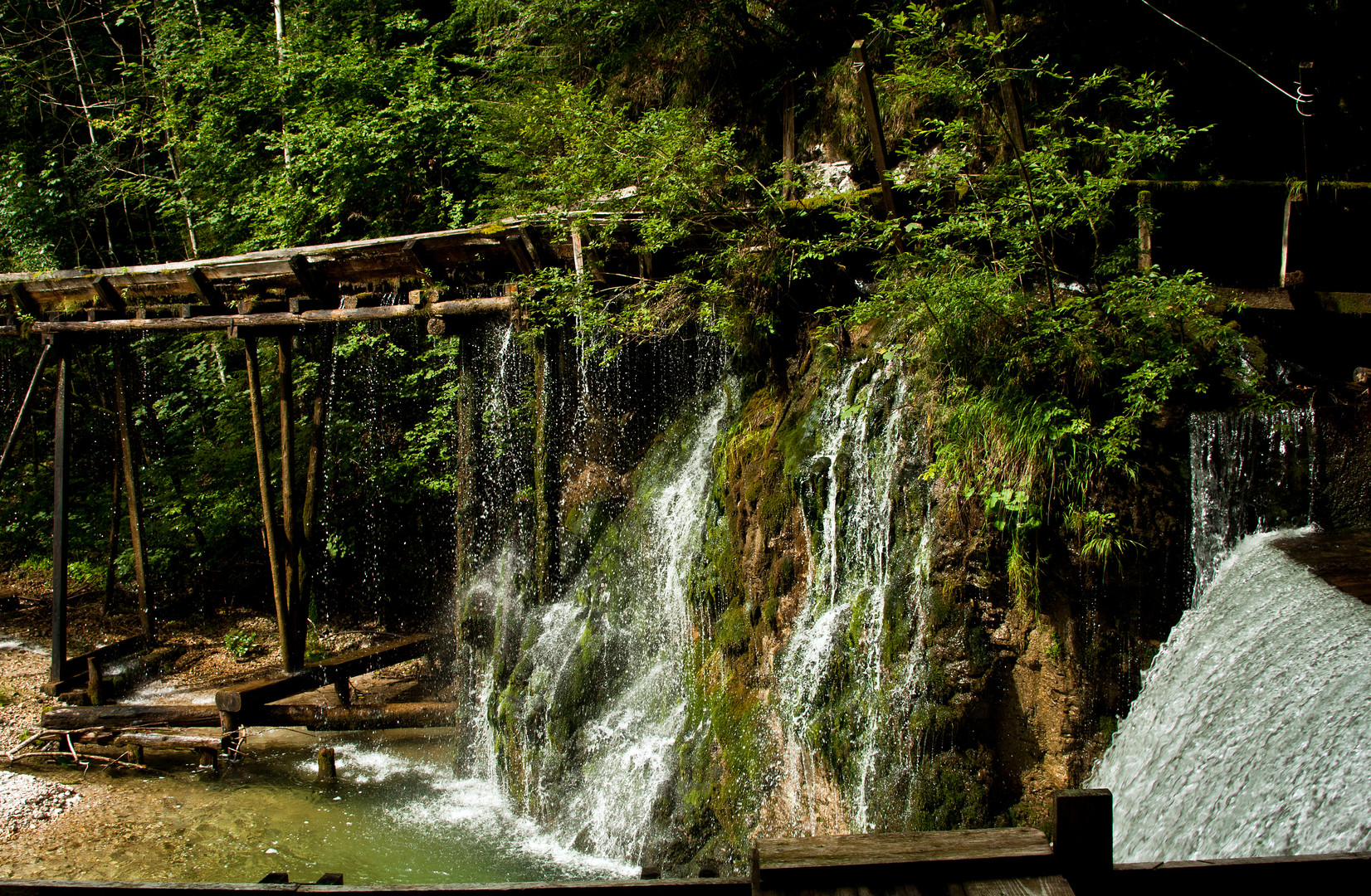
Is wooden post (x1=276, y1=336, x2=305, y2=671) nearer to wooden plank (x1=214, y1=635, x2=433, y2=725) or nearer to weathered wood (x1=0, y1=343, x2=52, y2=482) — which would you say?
wooden plank (x1=214, y1=635, x2=433, y2=725)

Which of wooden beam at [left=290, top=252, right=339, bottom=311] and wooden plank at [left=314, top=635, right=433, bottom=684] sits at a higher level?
wooden beam at [left=290, top=252, right=339, bottom=311]

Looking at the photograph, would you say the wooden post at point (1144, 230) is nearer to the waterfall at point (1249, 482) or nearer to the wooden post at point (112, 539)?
the waterfall at point (1249, 482)

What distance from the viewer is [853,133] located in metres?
8.89

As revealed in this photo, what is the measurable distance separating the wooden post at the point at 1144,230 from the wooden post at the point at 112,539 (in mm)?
12621

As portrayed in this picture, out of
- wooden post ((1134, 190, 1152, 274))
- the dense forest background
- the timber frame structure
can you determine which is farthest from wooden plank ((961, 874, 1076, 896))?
the timber frame structure

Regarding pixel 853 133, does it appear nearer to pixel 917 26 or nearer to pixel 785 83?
pixel 785 83

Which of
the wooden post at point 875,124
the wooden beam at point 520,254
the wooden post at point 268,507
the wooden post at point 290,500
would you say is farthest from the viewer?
the wooden post at point 290,500

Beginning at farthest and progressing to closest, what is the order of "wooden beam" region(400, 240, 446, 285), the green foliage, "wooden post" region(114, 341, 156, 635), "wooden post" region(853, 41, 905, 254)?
the green foliage
"wooden post" region(114, 341, 156, 635)
"wooden beam" region(400, 240, 446, 285)
"wooden post" region(853, 41, 905, 254)

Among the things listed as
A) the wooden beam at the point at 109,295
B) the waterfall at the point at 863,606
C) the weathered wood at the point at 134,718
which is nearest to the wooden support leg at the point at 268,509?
the weathered wood at the point at 134,718

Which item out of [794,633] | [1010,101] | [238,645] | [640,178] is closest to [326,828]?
[794,633]

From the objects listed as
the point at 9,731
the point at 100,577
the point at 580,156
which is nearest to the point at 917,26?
the point at 580,156

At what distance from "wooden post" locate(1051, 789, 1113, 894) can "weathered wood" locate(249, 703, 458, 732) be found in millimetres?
7551

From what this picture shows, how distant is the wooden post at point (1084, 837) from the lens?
6.39ft

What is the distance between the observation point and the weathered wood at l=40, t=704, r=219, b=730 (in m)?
8.69
